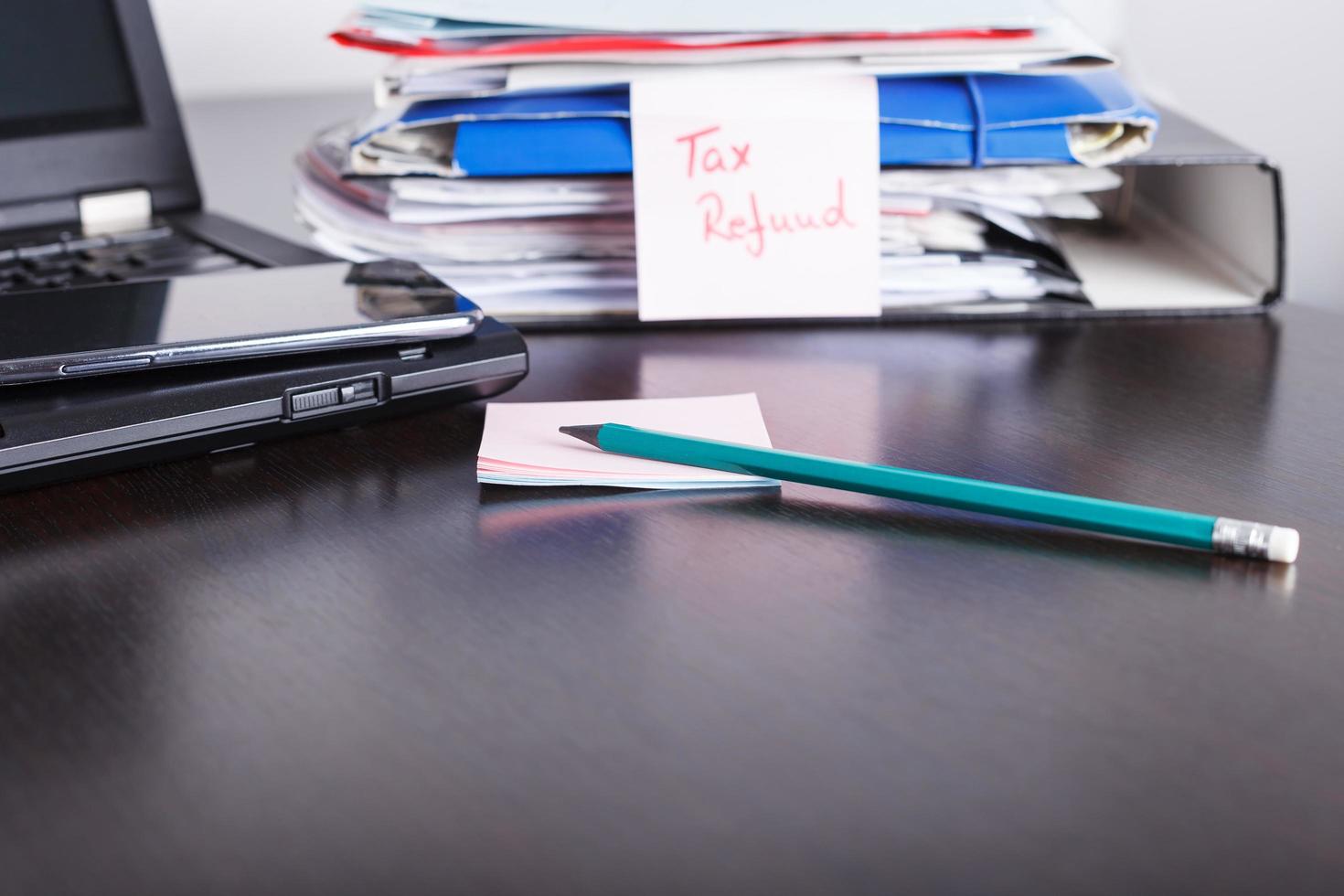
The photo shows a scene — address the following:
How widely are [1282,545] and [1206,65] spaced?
3.37ft

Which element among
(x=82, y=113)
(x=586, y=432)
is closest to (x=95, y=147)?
(x=82, y=113)

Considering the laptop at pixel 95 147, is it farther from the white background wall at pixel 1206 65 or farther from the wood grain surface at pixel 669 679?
the white background wall at pixel 1206 65

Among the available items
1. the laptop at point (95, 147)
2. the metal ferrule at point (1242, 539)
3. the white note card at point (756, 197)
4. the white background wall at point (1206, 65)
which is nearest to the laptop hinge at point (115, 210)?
the laptop at point (95, 147)

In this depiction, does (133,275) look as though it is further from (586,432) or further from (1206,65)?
(1206,65)

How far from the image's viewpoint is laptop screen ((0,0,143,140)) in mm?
808

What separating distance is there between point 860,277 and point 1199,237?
265mm

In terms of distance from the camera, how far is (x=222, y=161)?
1155mm

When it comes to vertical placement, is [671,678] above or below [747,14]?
below

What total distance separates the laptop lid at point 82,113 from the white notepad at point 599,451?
411 mm

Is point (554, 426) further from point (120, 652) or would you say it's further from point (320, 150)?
point (320, 150)

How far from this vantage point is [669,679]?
0.37m

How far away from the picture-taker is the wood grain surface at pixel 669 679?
301mm

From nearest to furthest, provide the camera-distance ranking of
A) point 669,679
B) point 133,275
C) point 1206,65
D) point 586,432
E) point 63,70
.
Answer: point 669,679 < point 586,432 < point 133,275 < point 63,70 < point 1206,65

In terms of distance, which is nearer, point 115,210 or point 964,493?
point 964,493
